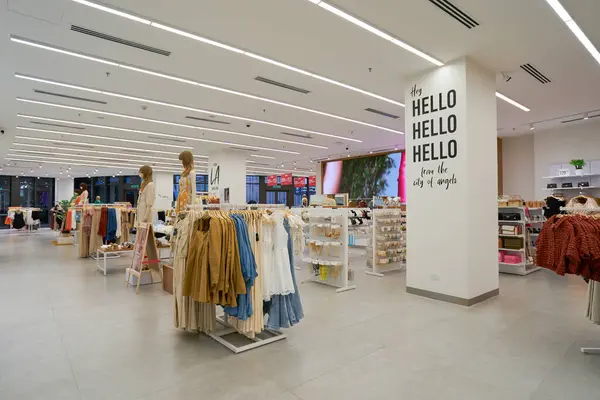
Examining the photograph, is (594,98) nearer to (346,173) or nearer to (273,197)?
(346,173)

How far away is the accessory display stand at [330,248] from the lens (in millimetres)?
6082

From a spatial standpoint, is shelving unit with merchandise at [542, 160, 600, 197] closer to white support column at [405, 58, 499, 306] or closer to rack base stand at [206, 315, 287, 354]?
white support column at [405, 58, 499, 306]

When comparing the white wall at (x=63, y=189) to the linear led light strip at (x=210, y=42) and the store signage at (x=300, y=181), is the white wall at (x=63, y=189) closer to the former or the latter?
the store signage at (x=300, y=181)

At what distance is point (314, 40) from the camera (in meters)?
5.15

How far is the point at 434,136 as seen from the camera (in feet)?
18.1

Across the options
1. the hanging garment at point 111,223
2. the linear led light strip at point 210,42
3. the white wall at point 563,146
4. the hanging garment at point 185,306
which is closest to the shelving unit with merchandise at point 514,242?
the linear led light strip at point 210,42

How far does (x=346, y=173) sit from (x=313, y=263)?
12491mm

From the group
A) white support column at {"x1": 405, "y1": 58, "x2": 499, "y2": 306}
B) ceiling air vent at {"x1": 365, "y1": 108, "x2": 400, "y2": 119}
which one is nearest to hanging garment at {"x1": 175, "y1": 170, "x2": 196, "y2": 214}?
white support column at {"x1": 405, "y1": 58, "x2": 499, "y2": 306}

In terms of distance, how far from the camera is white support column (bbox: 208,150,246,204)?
50.5ft

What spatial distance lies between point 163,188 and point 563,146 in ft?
70.2

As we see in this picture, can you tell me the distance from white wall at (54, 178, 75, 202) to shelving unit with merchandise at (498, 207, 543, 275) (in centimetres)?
2884

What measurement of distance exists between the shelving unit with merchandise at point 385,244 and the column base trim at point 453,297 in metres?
1.54

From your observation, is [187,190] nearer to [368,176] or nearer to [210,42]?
[210,42]

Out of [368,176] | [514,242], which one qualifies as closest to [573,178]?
[514,242]
